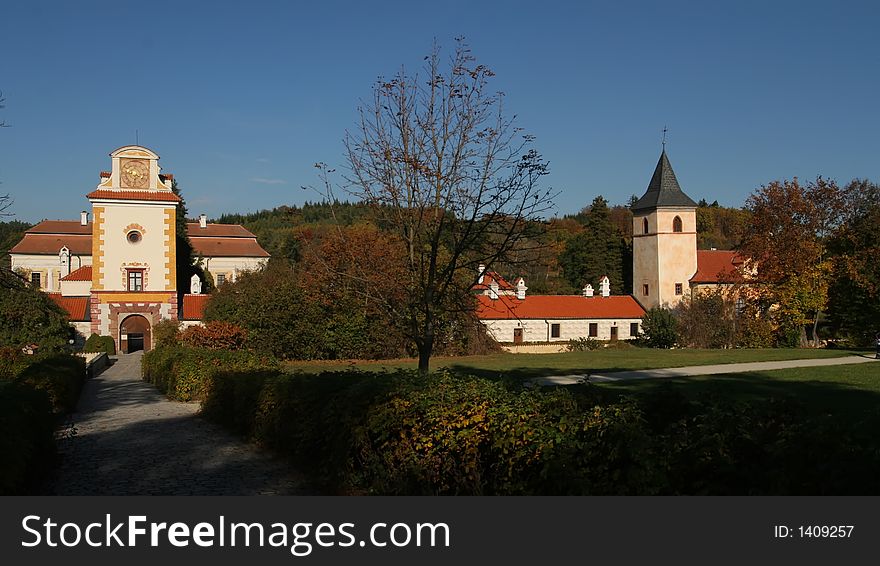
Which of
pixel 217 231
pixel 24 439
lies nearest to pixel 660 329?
pixel 24 439

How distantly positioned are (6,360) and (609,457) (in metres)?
20.9

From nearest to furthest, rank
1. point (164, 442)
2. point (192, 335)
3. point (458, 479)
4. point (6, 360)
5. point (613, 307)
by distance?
1. point (458, 479)
2. point (164, 442)
3. point (6, 360)
4. point (192, 335)
5. point (613, 307)


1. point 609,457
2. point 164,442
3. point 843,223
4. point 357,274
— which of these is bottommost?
point 164,442

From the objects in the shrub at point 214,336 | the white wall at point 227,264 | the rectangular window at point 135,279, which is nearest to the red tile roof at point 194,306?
the rectangular window at point 135,279

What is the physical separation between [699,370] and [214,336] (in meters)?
19.3

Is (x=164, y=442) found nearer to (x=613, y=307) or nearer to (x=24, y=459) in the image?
(x=24, y=459)

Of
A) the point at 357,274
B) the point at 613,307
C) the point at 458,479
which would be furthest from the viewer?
the point at 613,307

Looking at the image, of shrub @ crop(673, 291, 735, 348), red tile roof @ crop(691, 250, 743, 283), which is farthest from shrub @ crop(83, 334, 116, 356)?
red tile roof @ crop(691, 250, 743, 283)

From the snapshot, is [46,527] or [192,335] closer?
[46,527]

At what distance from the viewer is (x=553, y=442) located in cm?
580

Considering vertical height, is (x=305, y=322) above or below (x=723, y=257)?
below

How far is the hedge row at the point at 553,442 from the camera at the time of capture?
4738 mm

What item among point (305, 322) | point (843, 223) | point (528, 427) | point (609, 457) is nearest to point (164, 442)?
point (528, 427)

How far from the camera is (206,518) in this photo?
533 cm
